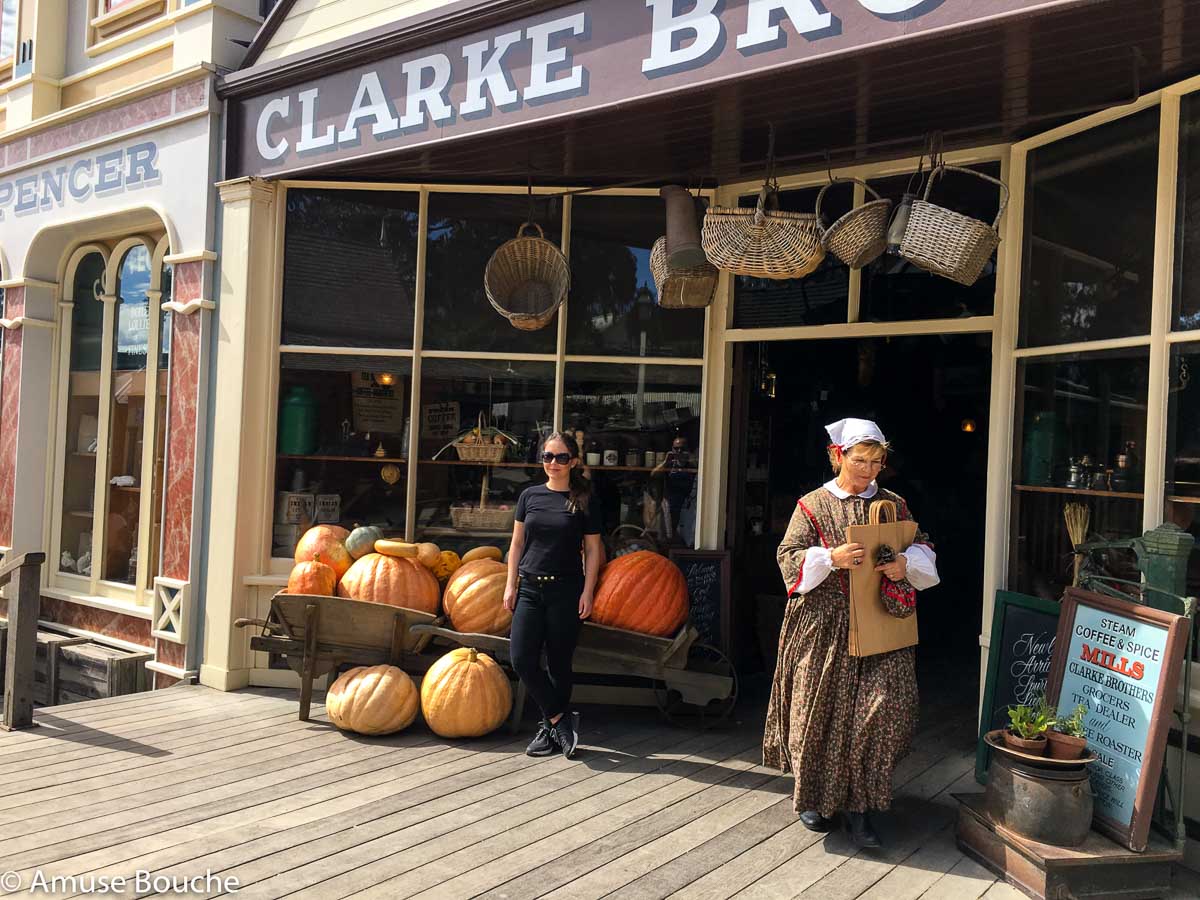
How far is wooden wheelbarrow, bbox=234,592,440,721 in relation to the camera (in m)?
5.43

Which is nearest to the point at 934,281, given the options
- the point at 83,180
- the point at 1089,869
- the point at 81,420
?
the point at 1089,869

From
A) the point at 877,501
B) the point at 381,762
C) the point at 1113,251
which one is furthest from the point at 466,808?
the point at 1113,251

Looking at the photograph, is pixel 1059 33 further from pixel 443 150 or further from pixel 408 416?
pixel 408 416

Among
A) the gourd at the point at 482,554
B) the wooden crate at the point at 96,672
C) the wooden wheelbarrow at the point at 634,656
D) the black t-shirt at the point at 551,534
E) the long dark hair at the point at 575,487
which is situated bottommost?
the wooden crate at the point at 96,672

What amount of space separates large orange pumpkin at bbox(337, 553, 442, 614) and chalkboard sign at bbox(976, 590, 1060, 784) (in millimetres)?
3134

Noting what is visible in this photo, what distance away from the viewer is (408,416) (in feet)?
21.1

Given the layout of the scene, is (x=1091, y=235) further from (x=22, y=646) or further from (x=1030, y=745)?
(x=22, y=646)

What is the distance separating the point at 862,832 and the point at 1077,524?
1901mm

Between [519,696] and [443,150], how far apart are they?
3.20 m

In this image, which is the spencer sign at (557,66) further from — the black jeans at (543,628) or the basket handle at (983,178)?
the black jeans at (543,628)

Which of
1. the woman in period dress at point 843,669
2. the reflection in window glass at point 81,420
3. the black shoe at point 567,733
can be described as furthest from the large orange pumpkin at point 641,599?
the reflection in window glass at point 81,420

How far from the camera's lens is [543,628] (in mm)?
4953

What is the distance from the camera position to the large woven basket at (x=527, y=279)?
19.1ft

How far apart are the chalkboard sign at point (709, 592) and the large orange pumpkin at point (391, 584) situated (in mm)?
1551
